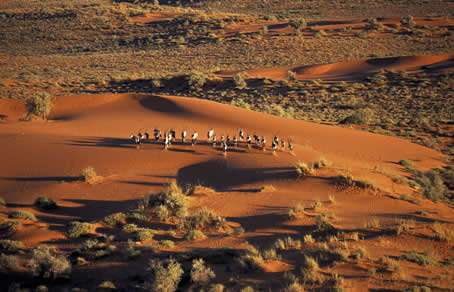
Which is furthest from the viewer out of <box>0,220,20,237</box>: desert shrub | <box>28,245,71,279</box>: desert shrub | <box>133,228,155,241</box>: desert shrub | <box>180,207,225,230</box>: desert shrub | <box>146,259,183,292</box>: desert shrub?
<box>0,220,20,237</box>: desert shrub

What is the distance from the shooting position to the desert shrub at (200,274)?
10586mm

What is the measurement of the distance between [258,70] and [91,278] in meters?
39.8

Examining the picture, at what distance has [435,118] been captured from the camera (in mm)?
33750

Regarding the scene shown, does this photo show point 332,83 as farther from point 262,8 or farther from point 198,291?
point 262,8

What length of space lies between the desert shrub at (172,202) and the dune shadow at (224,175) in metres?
2.11

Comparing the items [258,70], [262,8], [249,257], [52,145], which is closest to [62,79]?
[258,70]

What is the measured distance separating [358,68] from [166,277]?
140ft

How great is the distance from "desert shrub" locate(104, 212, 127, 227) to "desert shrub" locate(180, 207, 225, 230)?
1.76 meters

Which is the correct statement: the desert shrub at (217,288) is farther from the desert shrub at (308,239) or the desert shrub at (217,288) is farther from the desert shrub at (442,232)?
the desert shrub at (442,232)

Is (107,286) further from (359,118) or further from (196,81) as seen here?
(196,81)

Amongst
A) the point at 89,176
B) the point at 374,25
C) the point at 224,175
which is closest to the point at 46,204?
the point at 89,176

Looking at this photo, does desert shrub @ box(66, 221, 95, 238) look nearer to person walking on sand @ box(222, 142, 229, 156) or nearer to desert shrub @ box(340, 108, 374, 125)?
person walking on sand @ box(222, 142, 229, 156)

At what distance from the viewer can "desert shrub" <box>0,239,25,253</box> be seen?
42.0 ft

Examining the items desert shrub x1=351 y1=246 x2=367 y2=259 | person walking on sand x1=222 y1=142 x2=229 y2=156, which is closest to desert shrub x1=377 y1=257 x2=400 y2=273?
desert shrub x1=351 y1=246 x2=367 y2=259
